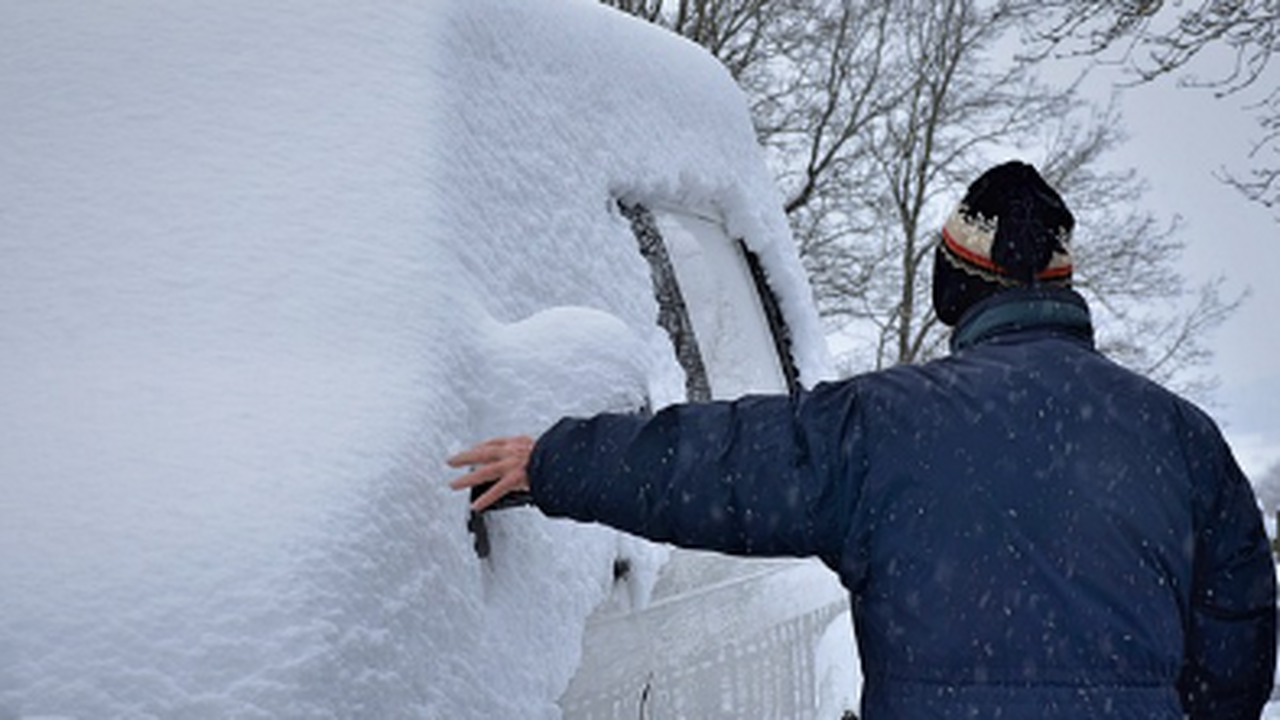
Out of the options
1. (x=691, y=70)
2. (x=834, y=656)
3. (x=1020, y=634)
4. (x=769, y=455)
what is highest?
(x=691, y=70)

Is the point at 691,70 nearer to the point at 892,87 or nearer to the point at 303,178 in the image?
the point at 303,178

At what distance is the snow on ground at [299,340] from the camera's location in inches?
51.7

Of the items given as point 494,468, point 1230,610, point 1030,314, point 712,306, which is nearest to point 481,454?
point 494,468

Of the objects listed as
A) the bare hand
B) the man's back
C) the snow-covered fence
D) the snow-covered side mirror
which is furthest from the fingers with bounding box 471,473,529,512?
the snow-covered side mirror

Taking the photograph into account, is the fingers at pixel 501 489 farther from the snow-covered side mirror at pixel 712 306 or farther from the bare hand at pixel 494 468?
the snow-covered side mirror at pixel 712 306

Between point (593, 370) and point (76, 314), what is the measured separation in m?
0.71

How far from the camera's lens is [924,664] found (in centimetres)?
160

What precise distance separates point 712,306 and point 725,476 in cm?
120

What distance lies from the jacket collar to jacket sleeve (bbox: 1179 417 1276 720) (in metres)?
0.26

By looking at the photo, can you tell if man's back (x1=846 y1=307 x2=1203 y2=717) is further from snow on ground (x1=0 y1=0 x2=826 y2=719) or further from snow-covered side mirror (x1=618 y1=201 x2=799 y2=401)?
snow-covered side mirror (x1=618 y1=201 x2=799 y2=401)

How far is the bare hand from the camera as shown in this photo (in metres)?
1.67

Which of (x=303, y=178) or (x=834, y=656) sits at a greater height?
(x=303, y=178)

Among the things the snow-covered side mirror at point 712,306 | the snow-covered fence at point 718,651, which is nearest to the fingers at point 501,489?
the snow-covered fence at point 718,651

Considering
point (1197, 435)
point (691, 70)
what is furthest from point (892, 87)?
point (1197, 435)
